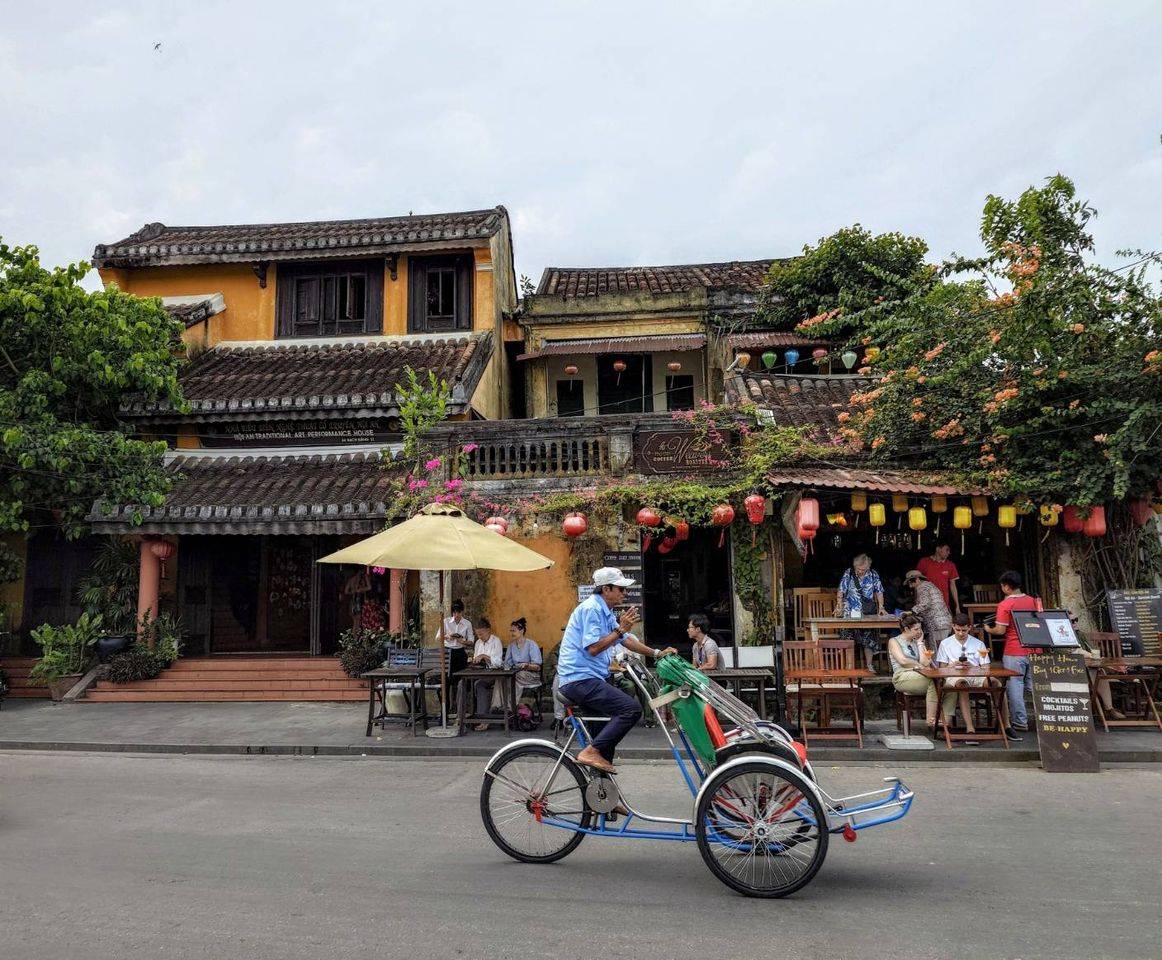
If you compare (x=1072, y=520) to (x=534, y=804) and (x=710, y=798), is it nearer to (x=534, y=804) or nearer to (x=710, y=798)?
(x=710, y=798)

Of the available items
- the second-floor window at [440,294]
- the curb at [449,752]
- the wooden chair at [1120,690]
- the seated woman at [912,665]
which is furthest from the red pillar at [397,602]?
the wooden chair at [1120,690]

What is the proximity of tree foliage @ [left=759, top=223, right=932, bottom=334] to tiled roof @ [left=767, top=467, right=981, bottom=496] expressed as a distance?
571cm

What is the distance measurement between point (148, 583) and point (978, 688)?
517 inches

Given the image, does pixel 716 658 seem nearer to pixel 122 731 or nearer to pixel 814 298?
pixel 122 731

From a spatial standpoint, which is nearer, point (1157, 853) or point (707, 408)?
point (1157, 853)

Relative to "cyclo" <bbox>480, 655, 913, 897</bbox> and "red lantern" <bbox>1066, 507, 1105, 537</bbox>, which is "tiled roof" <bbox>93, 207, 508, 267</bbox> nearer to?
"red lantern" <bbox>1066, 507, 1105, 537</bbox>

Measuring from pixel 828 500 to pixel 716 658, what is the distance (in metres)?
2.99

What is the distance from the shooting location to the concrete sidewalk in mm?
8812

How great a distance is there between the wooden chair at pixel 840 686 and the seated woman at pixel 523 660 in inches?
148

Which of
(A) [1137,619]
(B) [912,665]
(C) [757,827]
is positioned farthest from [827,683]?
(C) [757,827]

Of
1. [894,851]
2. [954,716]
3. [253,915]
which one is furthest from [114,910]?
[954,716]

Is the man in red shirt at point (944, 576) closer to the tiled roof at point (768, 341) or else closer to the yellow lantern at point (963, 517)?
the yellow lantern at point (963, 517)

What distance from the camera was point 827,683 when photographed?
9867 mm

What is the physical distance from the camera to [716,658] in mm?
10031
